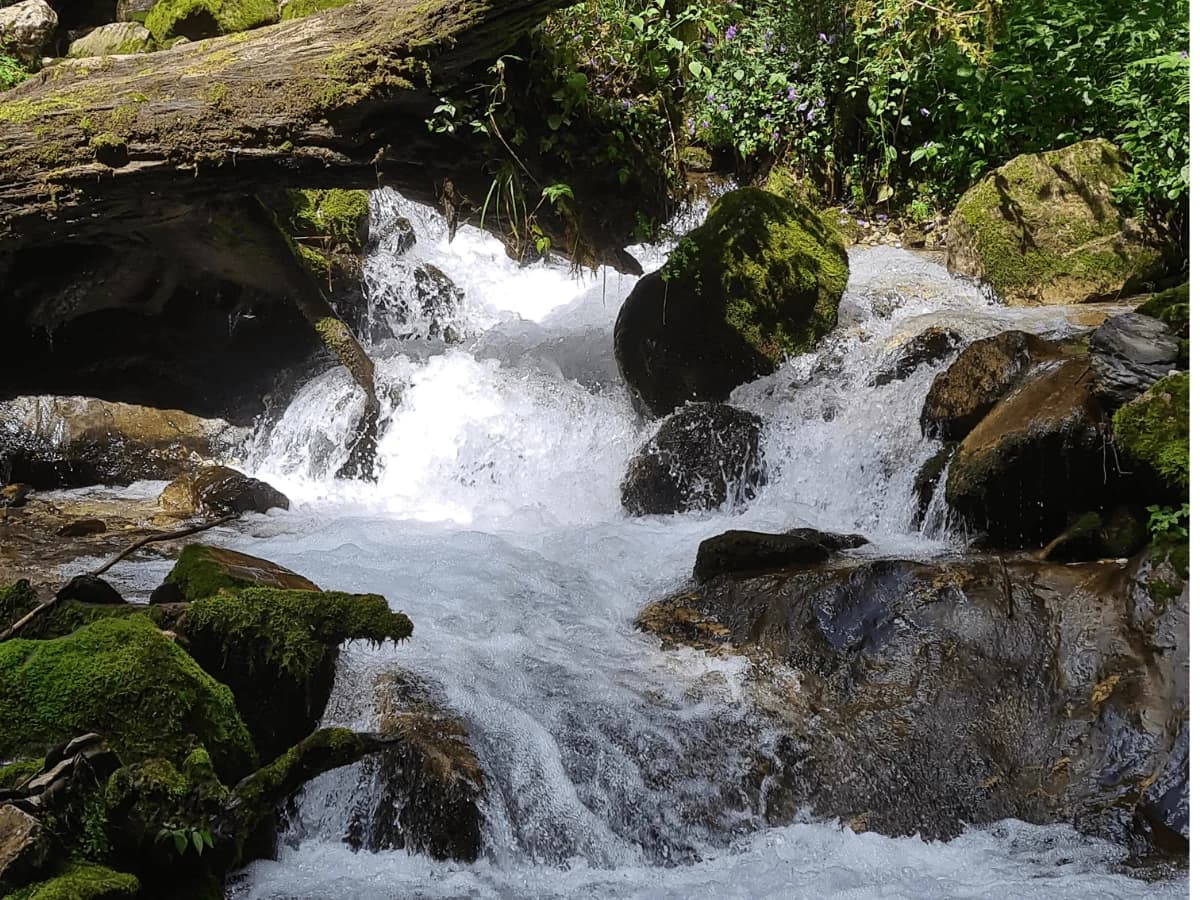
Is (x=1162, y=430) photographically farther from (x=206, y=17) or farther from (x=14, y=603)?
(x=206, y=17)

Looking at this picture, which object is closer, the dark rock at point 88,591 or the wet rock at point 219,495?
the dark rock at point 88,591

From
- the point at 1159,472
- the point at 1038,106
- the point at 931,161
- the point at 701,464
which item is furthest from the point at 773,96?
the point at 1159,472

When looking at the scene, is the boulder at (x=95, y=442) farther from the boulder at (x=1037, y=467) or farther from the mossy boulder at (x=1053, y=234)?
the mossy boulder at (x=1053, y=234)

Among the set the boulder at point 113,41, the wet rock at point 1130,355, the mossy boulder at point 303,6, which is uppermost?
the mossy boulder at point 303,6

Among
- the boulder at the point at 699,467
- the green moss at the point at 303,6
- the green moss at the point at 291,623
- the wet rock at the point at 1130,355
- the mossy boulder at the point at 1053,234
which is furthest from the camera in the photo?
the green moss at the point at 303,6

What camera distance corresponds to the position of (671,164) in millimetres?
7633

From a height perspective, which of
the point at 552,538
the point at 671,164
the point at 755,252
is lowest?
the point at 552,538

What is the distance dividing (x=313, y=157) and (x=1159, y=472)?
4817mm

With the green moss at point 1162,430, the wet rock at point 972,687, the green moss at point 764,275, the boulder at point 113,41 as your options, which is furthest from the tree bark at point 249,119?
the boulder at point 113,41

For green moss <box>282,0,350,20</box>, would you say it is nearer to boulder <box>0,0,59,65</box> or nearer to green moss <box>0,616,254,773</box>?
boulder <box>0,0,59,65</box>

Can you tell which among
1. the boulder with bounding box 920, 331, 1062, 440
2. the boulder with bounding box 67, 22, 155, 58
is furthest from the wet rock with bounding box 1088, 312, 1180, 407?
the boulder with bounding box 67, 22, 155, 58

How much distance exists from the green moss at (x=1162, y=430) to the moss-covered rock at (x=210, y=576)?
3885mm

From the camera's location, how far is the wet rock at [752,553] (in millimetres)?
6074

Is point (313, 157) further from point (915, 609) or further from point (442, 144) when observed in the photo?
point (915, 609)
